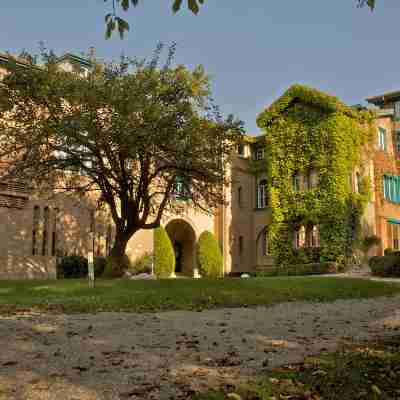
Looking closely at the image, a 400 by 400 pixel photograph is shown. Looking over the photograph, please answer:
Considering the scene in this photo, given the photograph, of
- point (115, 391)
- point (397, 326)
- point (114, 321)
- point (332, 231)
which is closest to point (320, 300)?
point (397, 326)

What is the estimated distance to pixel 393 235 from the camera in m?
29.0

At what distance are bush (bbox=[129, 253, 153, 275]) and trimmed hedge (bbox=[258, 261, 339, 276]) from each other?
21.8ft

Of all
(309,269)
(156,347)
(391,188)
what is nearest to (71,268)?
(309,269)

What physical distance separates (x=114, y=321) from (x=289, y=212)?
66.9 ft

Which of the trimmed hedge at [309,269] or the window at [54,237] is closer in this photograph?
the window at [54,237]

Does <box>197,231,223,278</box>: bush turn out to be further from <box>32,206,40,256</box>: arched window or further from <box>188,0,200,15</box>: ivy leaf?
<box>188,0,200,15</box>: ivy leaf

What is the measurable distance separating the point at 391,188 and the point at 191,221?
12.4 meters

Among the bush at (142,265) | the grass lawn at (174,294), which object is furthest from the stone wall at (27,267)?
the grass lawn at (174,294)

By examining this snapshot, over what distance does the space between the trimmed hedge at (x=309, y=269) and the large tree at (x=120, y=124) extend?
31.4 feet

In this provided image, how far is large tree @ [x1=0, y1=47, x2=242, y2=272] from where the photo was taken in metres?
14.3

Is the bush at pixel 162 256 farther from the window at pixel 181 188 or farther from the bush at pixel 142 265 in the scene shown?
the window at pixel 181 188

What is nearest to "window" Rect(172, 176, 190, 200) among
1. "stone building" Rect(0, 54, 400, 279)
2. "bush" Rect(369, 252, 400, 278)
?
"stone building" Rect(0, 54, 400, 279)

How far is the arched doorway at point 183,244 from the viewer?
2947 centimetres

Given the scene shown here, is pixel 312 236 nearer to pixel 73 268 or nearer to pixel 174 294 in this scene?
pixel 73 268
